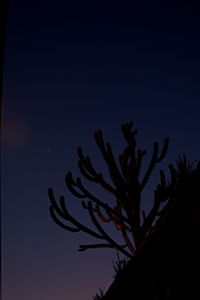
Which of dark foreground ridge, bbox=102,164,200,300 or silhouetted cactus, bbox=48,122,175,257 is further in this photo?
silhouetted cactus, bbox=48,122,175,257

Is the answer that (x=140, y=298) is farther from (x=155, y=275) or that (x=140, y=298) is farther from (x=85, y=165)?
(x=85, y=165)

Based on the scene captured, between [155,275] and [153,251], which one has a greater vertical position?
[153,251]

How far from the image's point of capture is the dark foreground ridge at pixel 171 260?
138cm

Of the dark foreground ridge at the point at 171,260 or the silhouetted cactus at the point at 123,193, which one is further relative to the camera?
the silhouetted cactus at the point at 123,193

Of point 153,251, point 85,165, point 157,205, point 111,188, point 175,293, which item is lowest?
point 175,293

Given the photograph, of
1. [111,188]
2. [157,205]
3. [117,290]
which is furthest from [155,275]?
[111,188]

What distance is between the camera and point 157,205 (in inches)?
192

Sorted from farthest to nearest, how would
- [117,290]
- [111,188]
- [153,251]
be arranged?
[111,188] < [117,290] < [153,251]

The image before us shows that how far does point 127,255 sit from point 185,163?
1.69 m

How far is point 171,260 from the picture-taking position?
153cm

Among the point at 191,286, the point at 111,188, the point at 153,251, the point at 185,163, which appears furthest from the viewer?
the point at 185,163

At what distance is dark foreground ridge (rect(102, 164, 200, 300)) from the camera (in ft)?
4.54

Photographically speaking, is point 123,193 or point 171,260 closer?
point 171,260

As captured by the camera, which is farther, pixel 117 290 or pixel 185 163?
pixel 185 163
